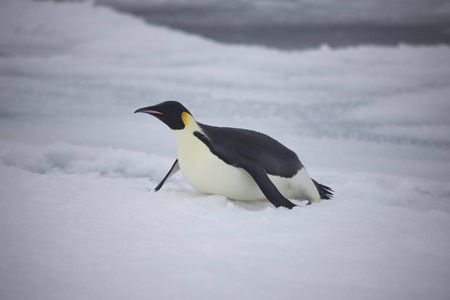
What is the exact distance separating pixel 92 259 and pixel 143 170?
6.91ft

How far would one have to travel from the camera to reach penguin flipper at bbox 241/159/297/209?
1859mm

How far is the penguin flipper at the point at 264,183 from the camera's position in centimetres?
186

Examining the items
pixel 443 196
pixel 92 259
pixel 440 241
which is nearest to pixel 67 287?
pixel 92 259

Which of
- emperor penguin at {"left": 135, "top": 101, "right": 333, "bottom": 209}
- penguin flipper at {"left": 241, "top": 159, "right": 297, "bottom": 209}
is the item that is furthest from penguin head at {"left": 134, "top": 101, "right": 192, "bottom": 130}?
penguin flipper at {"left": 241, "top": 159, "right": 297, "bottom": 209}

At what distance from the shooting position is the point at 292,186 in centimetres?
212

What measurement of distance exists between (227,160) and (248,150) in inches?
5.0

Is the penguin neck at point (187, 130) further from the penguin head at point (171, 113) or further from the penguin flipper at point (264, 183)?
the penguin flipper at point (264, 183)

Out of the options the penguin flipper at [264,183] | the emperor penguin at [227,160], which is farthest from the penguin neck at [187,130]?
the penguin flipper at [264,183]

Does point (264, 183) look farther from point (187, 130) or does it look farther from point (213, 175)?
point (187, 130)

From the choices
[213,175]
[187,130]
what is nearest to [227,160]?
[213,175]

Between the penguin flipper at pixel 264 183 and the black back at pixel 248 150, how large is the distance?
35mm

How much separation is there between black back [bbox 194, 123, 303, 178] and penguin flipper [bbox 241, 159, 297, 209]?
35 millimetres

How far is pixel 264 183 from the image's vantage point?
6.15 feet

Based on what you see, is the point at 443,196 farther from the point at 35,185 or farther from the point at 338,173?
the point at 35,185
